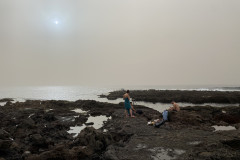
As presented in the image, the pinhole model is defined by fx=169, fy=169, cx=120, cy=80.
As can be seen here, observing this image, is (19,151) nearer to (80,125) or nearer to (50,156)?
(50,156)

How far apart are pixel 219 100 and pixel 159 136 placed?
37.9 meters

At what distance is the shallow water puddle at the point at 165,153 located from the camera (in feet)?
23.9

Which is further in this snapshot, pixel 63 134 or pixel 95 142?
pixel 63 134

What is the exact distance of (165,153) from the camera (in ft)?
25.2

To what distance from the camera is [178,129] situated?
1180 centimetres

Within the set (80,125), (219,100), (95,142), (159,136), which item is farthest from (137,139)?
(219,100)

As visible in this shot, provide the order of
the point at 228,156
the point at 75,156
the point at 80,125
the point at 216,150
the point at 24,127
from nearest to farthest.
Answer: the point at 228,156, the point at 216,150, the point at 75,156, the point at 24,127, the point at 80,125

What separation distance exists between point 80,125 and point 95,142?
985 centimetres

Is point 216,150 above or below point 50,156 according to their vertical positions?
above

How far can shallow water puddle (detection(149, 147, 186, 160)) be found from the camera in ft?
23.9

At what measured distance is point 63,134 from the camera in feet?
45.6

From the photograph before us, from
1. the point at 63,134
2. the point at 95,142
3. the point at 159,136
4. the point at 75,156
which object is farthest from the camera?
the point at 63,134

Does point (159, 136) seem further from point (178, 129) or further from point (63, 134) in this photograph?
point (63, 134)

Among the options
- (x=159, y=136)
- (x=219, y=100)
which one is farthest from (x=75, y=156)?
(x=219, y=100)
